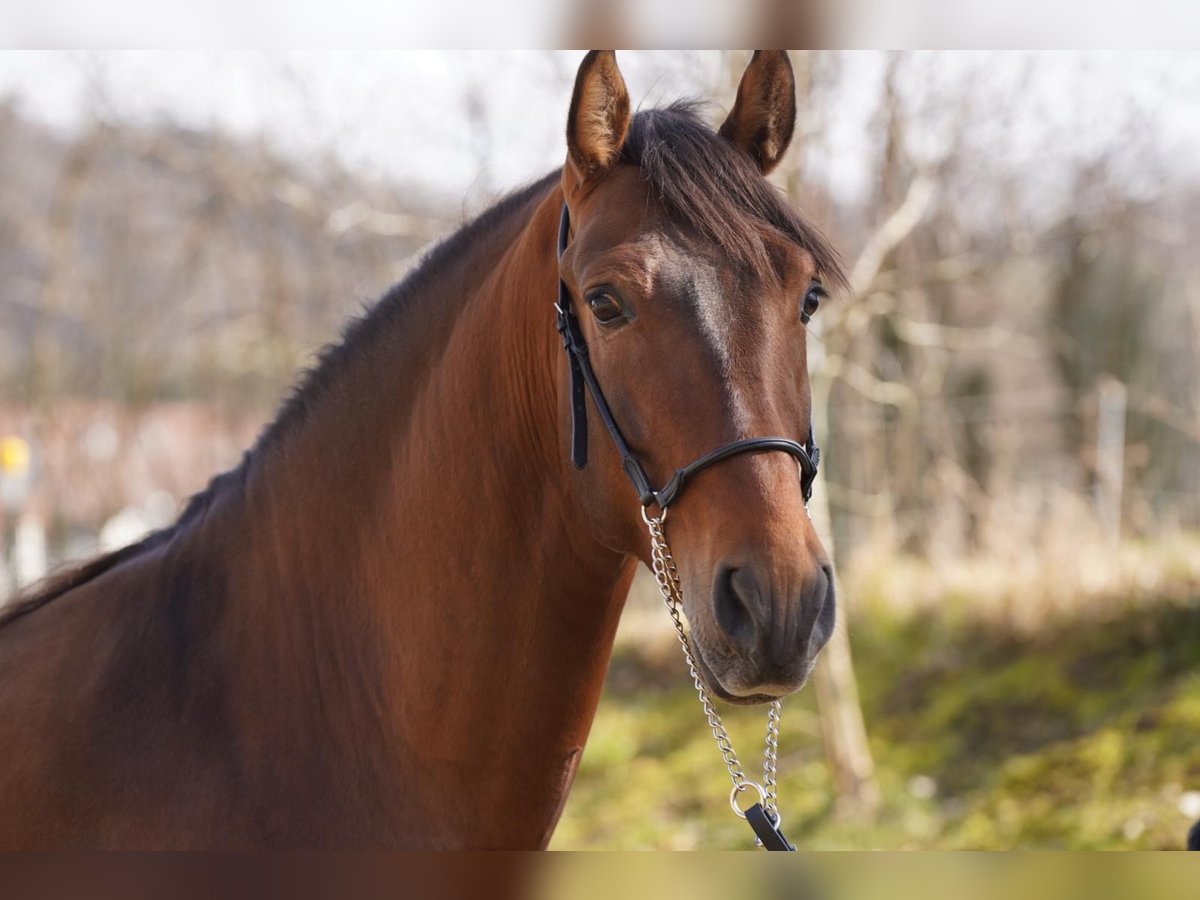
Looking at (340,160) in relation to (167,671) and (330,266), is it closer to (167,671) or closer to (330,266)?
(330,266)

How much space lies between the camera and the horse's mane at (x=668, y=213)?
227 cm

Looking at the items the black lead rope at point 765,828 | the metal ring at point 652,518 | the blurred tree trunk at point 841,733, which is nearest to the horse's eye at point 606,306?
the metal ring at point 652,518

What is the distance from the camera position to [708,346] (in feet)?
7.02

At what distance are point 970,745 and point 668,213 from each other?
7154 mm

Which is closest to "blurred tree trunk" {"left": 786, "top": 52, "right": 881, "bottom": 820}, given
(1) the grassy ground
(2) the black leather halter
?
(1) the grassy ground

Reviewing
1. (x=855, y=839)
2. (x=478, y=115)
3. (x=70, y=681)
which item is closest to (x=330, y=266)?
(x=478, y=115)

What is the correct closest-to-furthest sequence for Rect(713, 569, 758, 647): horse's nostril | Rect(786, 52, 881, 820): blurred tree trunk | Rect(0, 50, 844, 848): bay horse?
Rect(713, 569, 758, 647): horse's nostril, Rect(0, 50, 844, 848): bay horse, Rect(786, 52, 881, 820): blurred tree trunk

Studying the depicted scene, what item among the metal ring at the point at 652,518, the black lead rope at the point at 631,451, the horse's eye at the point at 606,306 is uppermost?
the horse's eye at the point at 606,306

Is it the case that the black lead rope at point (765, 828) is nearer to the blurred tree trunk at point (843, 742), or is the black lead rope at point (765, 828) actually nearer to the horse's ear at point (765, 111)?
the horse's ear at point (765, 111)

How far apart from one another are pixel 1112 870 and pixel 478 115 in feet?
30.0

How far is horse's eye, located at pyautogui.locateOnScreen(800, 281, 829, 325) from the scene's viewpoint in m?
2.39

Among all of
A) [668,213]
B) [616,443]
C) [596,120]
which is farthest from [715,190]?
[616,443]

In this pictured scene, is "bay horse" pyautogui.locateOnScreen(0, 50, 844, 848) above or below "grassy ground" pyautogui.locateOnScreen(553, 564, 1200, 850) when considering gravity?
above

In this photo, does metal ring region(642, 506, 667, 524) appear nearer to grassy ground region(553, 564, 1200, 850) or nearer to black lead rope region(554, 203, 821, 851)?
black lead rope region(554, 203, 821, 851)
